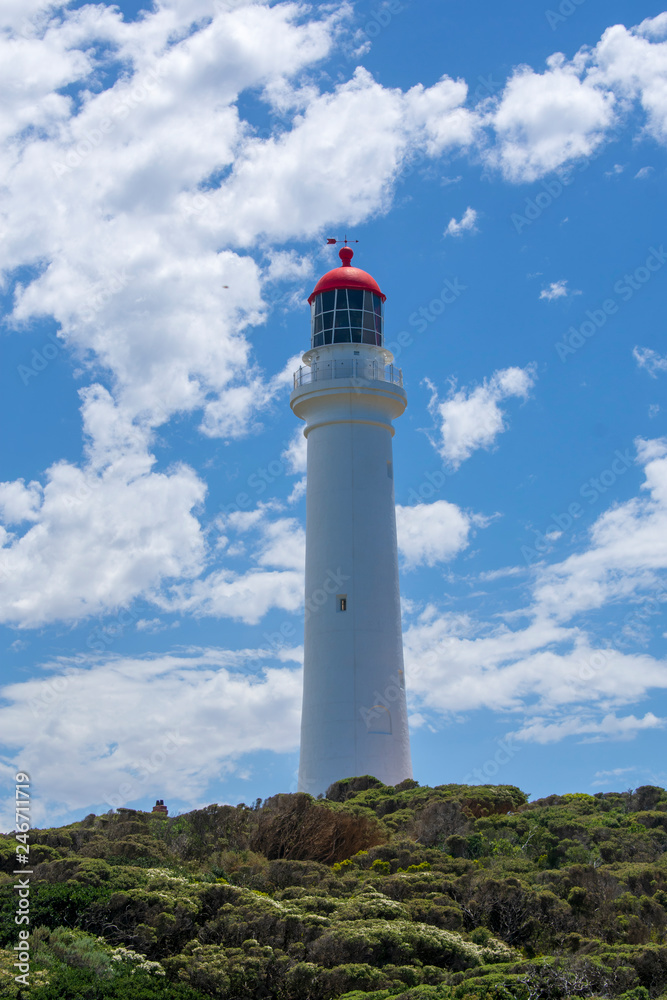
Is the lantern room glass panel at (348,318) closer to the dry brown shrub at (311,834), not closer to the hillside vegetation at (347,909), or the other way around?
the dry brown shrub at (311,834)

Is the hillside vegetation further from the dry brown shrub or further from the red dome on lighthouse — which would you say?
the red dome on lighthouse

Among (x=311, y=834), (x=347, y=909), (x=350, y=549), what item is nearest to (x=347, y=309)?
(x=350, y=549)

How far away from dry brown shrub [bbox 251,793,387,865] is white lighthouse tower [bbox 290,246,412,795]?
7.10 m

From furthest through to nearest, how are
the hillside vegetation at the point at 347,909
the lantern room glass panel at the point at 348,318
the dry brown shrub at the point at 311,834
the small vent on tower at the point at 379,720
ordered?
1. the lantern room glass panel at the point at 348,318
2. the small vent on tower at the point at 379,720
3. the dry brown shrub at the point at 311,834
4. the hillside vegetation at the point at 347,909

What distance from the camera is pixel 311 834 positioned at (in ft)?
59.4

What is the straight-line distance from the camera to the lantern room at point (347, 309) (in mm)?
29469

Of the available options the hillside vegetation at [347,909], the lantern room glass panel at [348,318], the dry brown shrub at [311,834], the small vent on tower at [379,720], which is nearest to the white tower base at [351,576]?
the small vent on tower at [379,720]

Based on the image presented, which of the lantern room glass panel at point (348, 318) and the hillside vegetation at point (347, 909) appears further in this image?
the lantern room glass panel at point (348, 318)

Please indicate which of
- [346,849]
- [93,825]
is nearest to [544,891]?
[346,849]

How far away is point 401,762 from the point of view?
26.6 metres

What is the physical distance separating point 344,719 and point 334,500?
574 centimetres

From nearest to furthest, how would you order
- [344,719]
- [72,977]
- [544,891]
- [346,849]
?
1. [72,977]
2. [544,891]
3. [346,849]
4. [344,719]

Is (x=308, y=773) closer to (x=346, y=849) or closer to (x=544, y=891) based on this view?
(x=346, y=849)

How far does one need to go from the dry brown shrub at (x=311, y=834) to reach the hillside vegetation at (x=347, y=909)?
27mm
